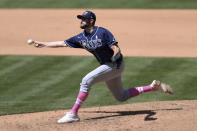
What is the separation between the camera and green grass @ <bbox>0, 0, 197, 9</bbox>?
71.2 feet

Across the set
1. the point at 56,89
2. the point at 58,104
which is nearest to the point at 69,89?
the point at 56,89

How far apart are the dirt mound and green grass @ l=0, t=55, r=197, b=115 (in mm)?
649

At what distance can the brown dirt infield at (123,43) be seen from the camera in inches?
358

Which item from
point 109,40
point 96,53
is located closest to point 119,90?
point 96,53

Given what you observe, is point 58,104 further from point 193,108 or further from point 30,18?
point 30,18

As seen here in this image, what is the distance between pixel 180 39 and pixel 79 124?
8.89m

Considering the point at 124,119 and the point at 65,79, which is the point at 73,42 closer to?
the point at 124,119

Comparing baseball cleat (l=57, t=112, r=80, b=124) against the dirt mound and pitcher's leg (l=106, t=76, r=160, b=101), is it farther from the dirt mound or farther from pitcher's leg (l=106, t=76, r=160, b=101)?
pitcher's leg (l=106, t=76, r=160, b=101)

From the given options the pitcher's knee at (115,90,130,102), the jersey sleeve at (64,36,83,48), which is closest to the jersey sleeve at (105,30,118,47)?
the jersey sleeve at (64,36,83,48)

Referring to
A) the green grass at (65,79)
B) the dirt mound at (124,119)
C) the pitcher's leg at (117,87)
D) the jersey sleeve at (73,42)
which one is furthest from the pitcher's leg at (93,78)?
the green grass at (65,79)

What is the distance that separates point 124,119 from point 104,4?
1359 cm

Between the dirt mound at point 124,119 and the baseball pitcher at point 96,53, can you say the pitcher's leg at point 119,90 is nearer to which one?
the baseball pitcher at point 96,53

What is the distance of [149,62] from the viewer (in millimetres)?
14414

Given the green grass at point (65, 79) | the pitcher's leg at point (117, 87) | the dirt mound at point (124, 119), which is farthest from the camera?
the green grass at point (65, 79)
